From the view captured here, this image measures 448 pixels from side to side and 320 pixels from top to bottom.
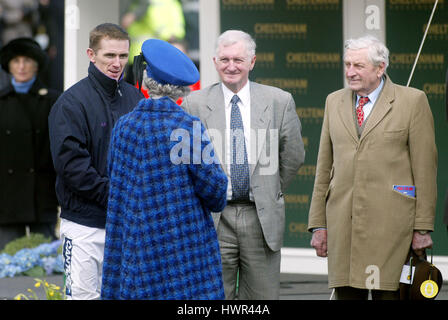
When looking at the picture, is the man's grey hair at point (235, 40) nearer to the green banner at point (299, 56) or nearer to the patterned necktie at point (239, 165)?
the patterned necktie at point (239, 165)

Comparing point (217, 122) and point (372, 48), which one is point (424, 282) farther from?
point (217, 122)

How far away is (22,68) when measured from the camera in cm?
907

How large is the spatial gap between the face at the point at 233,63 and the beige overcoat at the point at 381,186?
1.91 ft

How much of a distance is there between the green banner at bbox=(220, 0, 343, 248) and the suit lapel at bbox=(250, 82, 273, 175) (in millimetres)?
Result: 3221

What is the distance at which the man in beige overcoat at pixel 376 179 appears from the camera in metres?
5.13

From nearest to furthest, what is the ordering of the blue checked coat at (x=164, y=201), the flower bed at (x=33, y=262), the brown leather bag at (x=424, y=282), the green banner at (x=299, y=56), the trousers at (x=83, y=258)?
1. the blue checked coat at (x=164, y=201)
2. the brown leather bag at (x=424, y=282)
3. the trousers at (x=83, y=258)
4. the green banner at (x=299, y=56)
5. the flower bed at (x=33, y=262)

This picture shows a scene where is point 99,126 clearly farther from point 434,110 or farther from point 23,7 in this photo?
point 23,7

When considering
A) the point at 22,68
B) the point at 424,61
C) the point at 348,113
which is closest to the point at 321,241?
the point at 348,113

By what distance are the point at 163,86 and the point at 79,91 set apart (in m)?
0.97

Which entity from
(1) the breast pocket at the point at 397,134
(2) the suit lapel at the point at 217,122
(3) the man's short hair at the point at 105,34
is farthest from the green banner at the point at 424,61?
(3) the man's short hair at the point at 105,34

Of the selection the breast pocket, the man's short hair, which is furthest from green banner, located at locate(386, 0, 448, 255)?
the man's short hair

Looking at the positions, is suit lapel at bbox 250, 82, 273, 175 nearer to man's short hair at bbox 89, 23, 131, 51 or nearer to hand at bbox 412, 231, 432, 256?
man's short hair at bbox 89, 23, 131, 51

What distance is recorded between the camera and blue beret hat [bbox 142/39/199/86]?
4.42 metres
